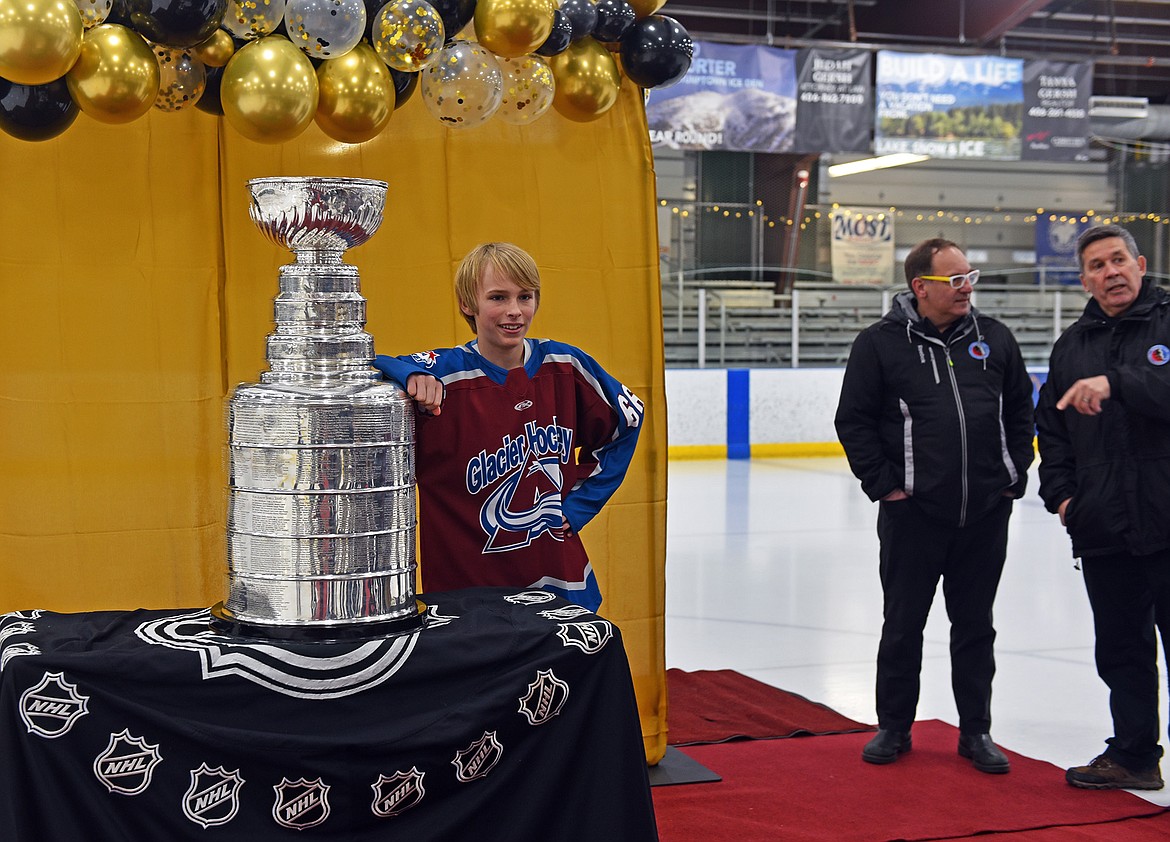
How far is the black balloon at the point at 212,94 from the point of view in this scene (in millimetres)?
2627

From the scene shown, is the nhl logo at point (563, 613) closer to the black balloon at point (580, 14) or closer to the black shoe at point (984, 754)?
the black balloon at point (580, 14)

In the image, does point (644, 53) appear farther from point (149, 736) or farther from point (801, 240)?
point (801, 240)

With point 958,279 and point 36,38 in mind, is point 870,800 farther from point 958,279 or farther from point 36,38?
point 36,38

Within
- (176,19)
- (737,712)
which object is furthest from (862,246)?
(176,19)

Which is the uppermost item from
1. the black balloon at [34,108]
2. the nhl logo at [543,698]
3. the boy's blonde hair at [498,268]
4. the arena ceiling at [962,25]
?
the arena ceiling at [962,25]

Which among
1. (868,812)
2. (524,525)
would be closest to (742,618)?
(868,812)

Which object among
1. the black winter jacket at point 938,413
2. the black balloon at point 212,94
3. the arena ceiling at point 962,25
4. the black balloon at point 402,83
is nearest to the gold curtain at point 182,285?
the black balloon at point 212,94

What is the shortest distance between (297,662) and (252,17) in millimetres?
1356

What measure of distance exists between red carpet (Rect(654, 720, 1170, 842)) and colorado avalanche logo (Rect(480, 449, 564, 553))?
1.06m

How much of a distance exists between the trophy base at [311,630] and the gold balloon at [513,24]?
1308 mm

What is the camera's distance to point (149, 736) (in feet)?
5.56

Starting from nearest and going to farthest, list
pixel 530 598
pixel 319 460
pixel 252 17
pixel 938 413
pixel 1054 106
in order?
pixel 319 460
pixel 530 598
pixel 252 17
pixel 938 413
pixel 1054 106

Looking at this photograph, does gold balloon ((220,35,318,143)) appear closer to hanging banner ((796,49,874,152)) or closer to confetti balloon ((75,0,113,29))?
confetti balloon ((75,0,113,29))

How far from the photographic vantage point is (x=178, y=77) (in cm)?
257
